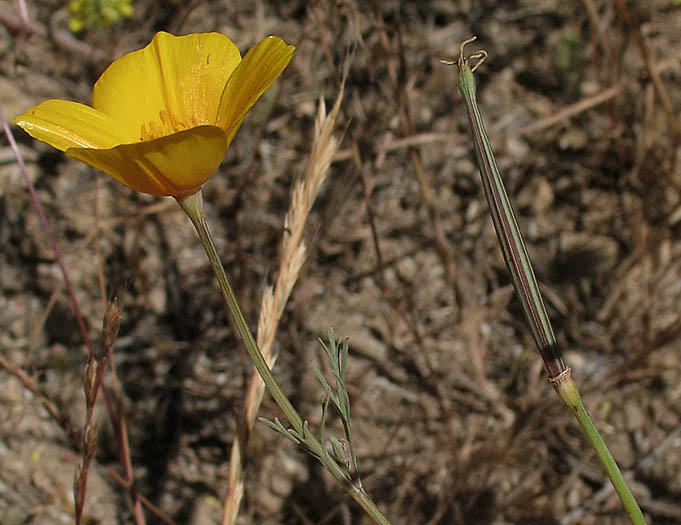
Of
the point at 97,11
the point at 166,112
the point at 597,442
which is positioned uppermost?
the point at 97,11

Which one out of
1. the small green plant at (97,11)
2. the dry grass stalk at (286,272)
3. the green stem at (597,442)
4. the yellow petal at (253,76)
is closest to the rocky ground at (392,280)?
the small green plant at (97,11)

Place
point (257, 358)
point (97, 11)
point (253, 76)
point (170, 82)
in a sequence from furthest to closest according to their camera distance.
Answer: point (97, 11)
point (170, 82)
point (253, 76)
point (257, 358)

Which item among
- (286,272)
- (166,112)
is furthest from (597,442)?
(166,112)

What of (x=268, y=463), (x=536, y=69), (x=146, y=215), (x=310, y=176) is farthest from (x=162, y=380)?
(x=536, y=69)

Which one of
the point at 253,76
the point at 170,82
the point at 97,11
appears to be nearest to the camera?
the point at 253,76

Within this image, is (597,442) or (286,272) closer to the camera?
(597,442)

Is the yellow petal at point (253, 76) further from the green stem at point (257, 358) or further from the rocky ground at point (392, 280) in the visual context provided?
the rocky ground at point (392, 280)

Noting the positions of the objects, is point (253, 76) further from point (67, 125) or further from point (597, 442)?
point (597, 442)

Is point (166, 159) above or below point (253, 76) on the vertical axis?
below
